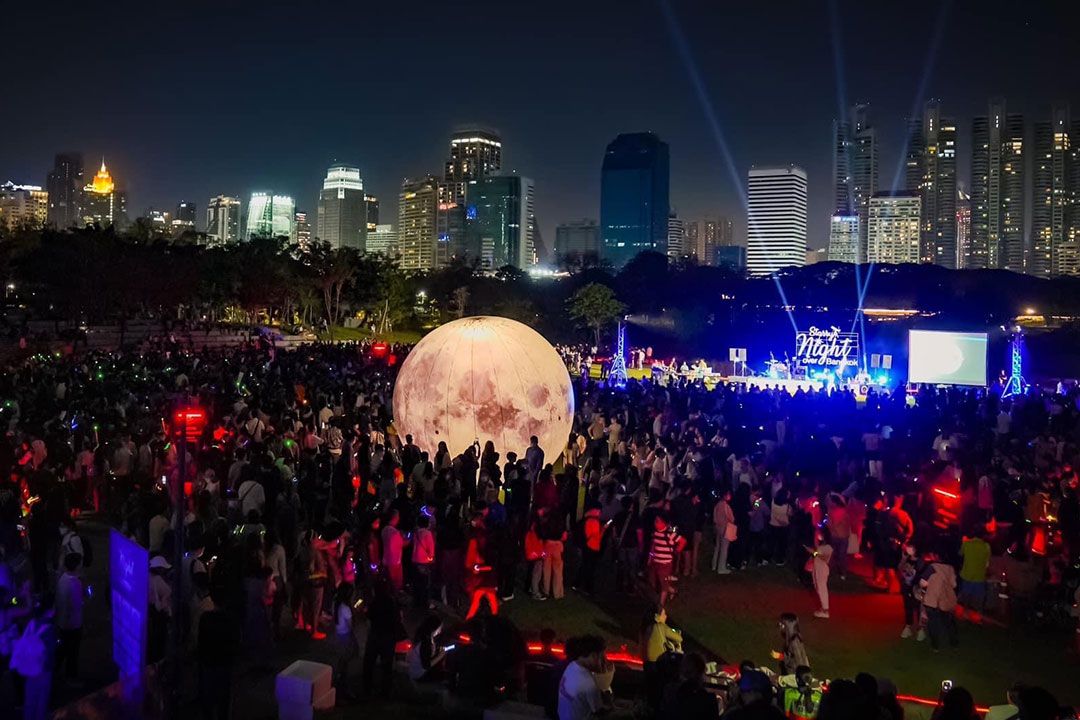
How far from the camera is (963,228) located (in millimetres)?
146250

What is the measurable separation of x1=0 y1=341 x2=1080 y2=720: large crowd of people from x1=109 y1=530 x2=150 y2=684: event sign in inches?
11.2

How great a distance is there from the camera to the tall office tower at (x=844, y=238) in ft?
565

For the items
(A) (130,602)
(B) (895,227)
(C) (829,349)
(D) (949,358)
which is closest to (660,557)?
(A) (130,602)

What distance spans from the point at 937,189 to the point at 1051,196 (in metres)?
21.2

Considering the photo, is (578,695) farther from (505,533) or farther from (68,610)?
(68,610)

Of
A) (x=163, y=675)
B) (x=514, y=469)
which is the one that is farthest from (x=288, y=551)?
(x=163, y=675)

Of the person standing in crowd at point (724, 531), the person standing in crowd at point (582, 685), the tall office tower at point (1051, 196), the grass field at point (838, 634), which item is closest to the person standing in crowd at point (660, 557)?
the grass field at point (838, 634)

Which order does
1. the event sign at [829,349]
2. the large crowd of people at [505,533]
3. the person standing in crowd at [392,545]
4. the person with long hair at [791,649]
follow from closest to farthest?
the large crowd of people at [505,533], the person with long hair at [791,649], the person standing in crowd at [392,545], the event sign at [829,349]

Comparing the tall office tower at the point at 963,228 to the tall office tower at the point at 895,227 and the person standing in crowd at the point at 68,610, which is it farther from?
the person standing in crowd at the point at 68,610

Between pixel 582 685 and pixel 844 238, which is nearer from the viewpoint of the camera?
pixel 582 685

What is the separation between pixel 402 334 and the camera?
78.2 metres

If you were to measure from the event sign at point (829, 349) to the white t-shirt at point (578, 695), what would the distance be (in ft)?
111

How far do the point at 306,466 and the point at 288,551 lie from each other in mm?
2306

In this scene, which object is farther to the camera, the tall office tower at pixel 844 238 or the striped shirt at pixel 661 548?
the tall office tower at pixel 844 238
